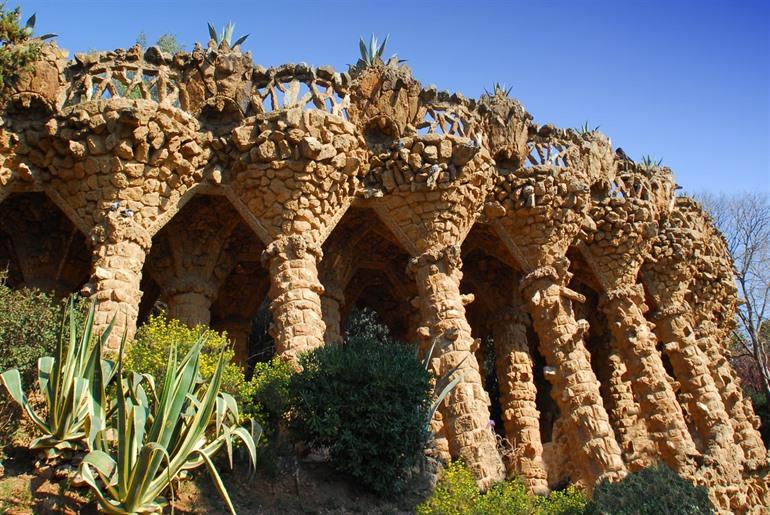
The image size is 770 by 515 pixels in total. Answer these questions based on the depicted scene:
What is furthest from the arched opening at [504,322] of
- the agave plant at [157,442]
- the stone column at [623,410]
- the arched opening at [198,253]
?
the agave plant at [157,442]

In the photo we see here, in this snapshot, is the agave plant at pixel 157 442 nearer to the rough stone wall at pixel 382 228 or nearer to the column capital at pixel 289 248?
the rough stone wall at pixel 382 228

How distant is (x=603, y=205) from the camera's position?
14875 millimetres

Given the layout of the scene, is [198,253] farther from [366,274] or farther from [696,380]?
[696,380]

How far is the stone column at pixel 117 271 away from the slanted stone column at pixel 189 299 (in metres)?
2.15

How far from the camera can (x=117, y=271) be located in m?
9.85

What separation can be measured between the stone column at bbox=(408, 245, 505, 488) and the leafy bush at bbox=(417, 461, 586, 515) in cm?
161

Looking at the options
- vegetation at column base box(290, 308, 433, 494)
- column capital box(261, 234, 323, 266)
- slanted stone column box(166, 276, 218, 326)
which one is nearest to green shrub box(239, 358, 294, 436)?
vegetation at column base box(290, 308, 433, 494)

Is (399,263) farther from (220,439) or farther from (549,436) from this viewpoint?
(220,439)

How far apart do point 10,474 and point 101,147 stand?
205 inches

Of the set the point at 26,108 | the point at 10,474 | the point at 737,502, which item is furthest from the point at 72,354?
the point at 737,502

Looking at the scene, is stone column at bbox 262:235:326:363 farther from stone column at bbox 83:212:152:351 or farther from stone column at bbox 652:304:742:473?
stone column at bbox 652:304:742:473

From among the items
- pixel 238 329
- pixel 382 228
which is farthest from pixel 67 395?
pixel 238 329

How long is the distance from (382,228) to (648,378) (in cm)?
605

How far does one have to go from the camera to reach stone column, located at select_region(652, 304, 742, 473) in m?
14.3
